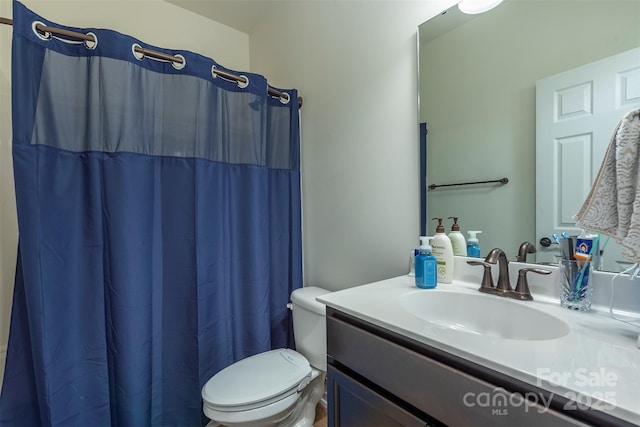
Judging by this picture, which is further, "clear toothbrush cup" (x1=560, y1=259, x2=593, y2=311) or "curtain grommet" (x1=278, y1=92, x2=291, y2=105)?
"curtain grommet" (x1=278, y1=92, x2=291, y2=105)

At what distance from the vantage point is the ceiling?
1903 millimetres

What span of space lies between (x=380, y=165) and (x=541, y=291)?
2.55 ft

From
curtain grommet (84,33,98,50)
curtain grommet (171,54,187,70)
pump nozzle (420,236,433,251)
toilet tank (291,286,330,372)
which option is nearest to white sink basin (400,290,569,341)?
pump nozzle (420,236,433,251)

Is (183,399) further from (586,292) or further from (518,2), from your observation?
(518,2)

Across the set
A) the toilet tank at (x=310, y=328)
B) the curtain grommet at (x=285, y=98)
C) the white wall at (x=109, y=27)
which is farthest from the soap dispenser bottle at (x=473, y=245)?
the white wall at (x=109, y=27)

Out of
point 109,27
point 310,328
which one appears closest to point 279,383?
point 310,328

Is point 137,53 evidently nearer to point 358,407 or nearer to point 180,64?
point 180,64

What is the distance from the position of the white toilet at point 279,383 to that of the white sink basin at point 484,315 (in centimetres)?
53

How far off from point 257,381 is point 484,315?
0.92 meters

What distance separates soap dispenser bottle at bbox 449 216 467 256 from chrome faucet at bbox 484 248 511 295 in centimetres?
16

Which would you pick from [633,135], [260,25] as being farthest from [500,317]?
[260,25]

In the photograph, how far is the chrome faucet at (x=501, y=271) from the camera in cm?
93

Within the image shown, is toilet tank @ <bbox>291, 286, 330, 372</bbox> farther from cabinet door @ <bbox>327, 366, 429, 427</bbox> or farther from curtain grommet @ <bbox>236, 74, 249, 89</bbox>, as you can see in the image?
curtain grommet @ <bbox>236, 74, 249, 89</bbox>

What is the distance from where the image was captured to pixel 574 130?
853mm
